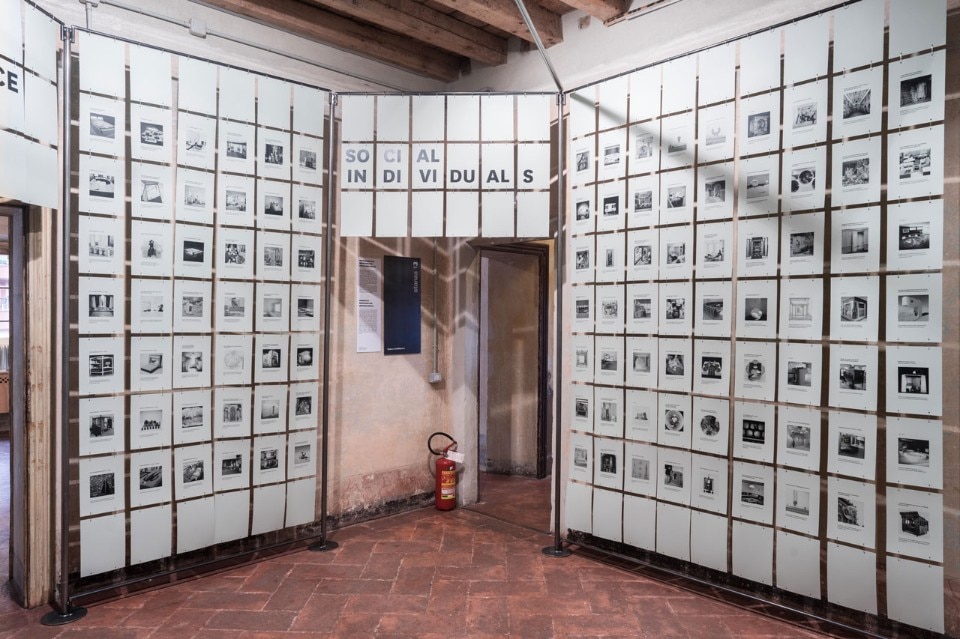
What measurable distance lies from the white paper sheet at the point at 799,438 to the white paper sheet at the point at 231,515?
296 centimetres

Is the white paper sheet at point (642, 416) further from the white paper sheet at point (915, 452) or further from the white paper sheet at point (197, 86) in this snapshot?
the white paper sheet at point (197, 86)

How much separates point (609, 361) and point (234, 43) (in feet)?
9.84

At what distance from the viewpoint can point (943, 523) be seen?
2631mm

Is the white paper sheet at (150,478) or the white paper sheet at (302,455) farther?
the white paper sheet at (302,455)

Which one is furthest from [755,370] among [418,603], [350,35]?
[350,35]

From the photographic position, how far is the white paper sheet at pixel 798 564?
2957mm

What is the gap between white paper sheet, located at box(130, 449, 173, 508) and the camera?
10.8 ft

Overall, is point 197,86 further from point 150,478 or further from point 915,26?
point 915,26

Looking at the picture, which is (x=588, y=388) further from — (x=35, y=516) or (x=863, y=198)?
(x=35, y=516)

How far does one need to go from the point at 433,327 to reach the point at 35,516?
267 cm

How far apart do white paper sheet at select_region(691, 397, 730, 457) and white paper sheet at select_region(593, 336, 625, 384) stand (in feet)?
1.63

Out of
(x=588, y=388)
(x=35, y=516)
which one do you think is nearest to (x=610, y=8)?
(x=588, y=388)

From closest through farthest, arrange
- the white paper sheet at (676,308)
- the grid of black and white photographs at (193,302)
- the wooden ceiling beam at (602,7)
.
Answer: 1. the grid of black and white photographs at (193,302)
2. the white paper sheet at (676,308)
3. the wooden ceiling beam at (602,7)

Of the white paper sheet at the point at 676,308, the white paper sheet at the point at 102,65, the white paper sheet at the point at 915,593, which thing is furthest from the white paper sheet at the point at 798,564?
the white paper sheet at the point at 102,65
